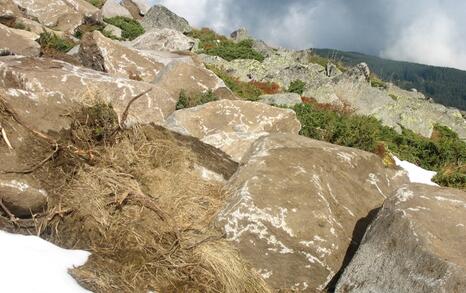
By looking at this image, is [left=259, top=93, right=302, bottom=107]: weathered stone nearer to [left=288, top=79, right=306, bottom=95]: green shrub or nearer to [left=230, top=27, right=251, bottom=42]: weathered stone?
[left=288, top=79, right=306, bottom=95]: green shrub

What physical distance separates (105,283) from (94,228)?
3.83 feet

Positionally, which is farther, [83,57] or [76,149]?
[83,57]

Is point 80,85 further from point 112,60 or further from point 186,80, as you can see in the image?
point 112,60

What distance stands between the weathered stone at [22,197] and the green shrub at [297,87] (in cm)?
1769

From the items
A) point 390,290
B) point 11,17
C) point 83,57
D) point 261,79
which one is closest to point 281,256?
point 390,290

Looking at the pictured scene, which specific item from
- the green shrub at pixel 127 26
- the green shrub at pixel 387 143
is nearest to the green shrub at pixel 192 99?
the green shrub at pixel 387 143

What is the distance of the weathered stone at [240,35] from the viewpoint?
37.0 m

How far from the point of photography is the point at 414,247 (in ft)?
17.2

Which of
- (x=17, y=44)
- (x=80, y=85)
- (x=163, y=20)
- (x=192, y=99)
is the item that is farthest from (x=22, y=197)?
(x=163, y=20)

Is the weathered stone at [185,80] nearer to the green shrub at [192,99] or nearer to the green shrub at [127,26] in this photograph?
the green shrub at [192,99]

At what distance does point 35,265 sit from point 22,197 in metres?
1.44

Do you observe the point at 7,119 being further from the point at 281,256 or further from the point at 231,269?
the point at 281,256

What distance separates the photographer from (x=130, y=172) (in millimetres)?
7086

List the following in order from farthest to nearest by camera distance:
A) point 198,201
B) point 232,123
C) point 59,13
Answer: point 59,13 < point 232,123 < point 198,201
